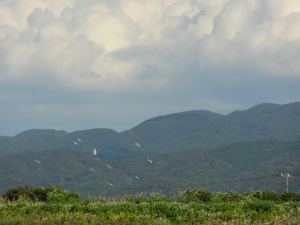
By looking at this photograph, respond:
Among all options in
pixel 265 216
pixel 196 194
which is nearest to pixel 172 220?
pixel 265 216

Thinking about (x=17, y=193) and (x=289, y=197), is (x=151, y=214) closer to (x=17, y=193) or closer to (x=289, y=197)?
(x=289, y=197)

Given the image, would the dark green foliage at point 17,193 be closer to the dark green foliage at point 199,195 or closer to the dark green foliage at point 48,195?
the dark green foliage at point 48,195

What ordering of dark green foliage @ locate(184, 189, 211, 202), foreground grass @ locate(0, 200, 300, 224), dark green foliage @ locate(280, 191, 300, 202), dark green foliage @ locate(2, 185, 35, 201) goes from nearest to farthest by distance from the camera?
foreground grass @ locate(0, 200, 300, 224) → dark green foliage @ locate(280, 191, 300, 202) → dark green foliage @ locate(184, 189, 211, 202) → dark green foliage @ locate(2, 185, 35, 201)

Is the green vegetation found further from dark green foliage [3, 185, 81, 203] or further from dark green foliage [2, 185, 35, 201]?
dark green foliage [2, 185, 35, 201]

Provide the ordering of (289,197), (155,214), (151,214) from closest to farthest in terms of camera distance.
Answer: (155,214) < (151,214) < (289,197)

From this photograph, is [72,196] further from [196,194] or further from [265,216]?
[265,216]

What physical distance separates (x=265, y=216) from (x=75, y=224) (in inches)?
394

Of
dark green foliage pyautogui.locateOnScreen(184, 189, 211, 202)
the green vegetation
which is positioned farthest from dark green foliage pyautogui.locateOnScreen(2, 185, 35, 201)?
dark green foliage pyautogui.locateOnScreen(184, 189, 211, 202)

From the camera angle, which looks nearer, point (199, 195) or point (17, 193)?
point (199, 195)

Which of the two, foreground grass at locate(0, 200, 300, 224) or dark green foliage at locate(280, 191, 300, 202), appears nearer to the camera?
foreground grass at locate(0, 200, 300, 224)

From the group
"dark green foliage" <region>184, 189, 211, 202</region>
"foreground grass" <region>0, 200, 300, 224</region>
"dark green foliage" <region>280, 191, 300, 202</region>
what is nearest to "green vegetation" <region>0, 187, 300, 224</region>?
"foreground grass" <region>0, 200, 300, 224</region>

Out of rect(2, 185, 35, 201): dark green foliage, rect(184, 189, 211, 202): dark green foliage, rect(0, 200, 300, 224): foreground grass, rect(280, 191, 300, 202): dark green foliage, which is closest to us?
rect(0, 200, 300, 224): foreground grass

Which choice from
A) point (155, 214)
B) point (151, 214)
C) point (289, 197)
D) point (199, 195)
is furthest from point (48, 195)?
point (289, 197)

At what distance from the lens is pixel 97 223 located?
1927cm
